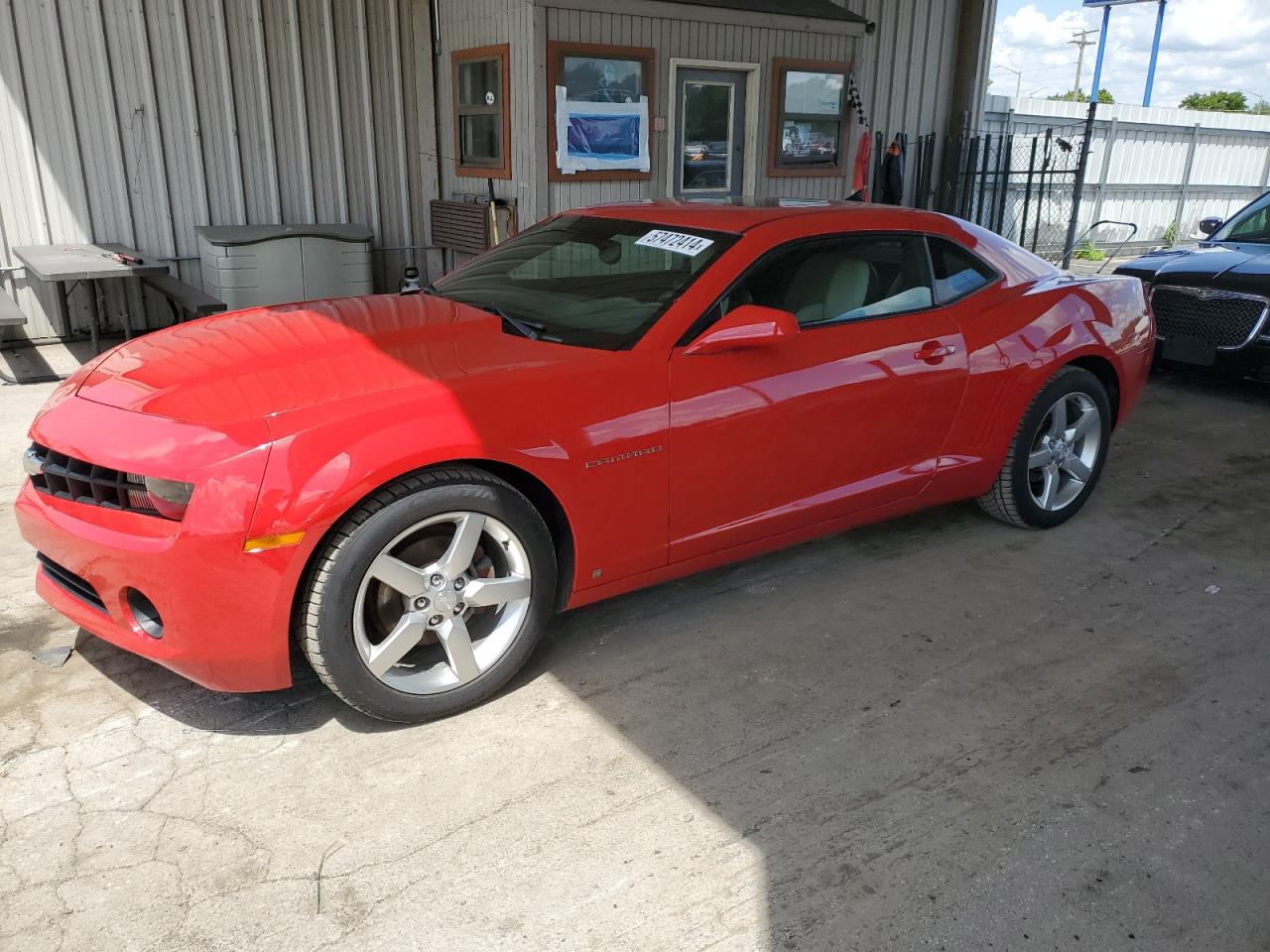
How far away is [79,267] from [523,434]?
531 cm

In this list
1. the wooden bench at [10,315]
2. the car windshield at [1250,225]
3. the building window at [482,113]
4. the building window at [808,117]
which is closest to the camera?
the wooden bench at [10,315]

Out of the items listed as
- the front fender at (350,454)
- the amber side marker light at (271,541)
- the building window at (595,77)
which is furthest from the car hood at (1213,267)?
the amber side marker light at (271,541)

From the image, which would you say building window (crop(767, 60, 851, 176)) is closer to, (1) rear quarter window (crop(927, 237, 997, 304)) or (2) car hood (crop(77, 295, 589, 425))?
(1) rear quarter window (crop(927, 237, 997, 304))

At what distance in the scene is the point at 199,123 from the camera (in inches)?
339

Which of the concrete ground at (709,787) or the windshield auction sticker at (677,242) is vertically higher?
the windshield auction sticker at (677,242)

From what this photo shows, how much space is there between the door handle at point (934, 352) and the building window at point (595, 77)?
5013 mm

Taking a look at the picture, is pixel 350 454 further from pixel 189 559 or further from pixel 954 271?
pixel 954 271

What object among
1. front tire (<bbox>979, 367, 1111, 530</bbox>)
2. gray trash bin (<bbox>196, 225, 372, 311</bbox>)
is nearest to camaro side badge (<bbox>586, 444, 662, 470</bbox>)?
front tire (<bbox>979, 367, 1111, 530</bbox>)

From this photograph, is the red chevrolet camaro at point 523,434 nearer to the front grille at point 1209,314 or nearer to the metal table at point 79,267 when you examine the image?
the front grille at point 1209,314

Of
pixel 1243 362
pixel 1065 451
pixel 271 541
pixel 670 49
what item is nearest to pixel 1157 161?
pixel 1243 362

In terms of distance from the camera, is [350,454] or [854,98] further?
[854,98]

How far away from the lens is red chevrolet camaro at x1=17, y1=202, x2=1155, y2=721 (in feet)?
9.09

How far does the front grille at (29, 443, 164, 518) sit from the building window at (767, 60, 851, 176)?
26.1 feet

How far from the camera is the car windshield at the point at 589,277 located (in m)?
3.55
